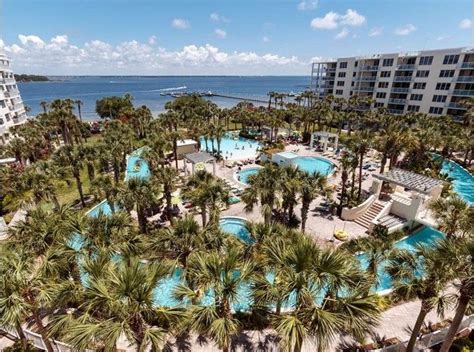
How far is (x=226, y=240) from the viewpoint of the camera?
14.5m

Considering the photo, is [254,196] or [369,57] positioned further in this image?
[369,57]

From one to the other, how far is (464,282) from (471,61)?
65.6m

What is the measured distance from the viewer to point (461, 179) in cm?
3797

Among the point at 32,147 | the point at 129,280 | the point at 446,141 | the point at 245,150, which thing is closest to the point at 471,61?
the point at 446,141

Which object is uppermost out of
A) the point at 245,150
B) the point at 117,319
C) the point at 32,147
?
the point at 117,319

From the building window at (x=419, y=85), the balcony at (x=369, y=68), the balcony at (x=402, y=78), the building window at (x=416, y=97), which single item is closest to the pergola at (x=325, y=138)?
the building window at (x=416, y=97)

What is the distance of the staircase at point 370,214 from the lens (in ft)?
89.6

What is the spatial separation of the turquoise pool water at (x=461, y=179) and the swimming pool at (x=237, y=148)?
30.4m

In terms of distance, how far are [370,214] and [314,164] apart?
811 inches

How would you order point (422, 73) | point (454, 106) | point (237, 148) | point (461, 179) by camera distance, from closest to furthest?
point (461, 179)
point (237, 148)
point (454, 106)
point (422, 73)

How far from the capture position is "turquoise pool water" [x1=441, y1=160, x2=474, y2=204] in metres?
33.4

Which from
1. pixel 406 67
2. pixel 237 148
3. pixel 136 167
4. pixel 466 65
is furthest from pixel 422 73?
pixel 136 167

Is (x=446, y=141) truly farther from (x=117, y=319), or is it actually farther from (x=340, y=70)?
(x=340, y=70)

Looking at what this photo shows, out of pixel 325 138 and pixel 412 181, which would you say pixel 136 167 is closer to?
pixel 325 138
